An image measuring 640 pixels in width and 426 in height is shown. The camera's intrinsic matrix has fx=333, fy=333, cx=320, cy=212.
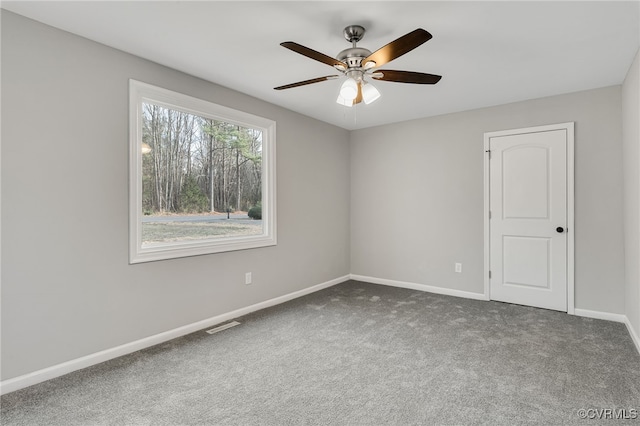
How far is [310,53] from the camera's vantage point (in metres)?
2.06

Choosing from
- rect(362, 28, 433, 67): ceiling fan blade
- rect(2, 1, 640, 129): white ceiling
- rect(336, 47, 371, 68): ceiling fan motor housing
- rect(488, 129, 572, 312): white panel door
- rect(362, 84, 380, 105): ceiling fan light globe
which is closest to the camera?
rect(362, 28, 433, 67): ceiling fan blade

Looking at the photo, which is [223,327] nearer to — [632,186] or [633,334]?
[633,334]

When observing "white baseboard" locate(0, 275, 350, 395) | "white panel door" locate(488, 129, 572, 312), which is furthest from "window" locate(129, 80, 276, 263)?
"white panel door" locate(488, 129, 572, 312)

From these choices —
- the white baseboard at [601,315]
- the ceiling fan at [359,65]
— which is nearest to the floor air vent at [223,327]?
the ceiling fan at [359,65]

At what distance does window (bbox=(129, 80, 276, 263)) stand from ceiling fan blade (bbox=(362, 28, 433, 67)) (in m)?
1.88

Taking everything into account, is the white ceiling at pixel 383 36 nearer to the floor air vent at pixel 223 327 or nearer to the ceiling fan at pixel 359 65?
the ceiling fan at pixel 359 65

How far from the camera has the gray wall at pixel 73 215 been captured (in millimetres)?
2152

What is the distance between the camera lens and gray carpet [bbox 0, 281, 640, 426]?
6.25 feet

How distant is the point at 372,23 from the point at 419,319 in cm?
277

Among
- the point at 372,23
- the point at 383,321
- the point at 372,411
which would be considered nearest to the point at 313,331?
the point at 383,321

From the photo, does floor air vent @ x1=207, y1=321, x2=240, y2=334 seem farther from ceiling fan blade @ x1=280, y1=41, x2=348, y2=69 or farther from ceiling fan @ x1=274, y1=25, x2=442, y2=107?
ceiling fan blade @ x1=280, y1=41, x2=348, y2=69

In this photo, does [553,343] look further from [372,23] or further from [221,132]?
[221,132]

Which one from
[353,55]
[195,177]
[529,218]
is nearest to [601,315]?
[529,218]

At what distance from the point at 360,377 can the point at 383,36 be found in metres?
2.43
